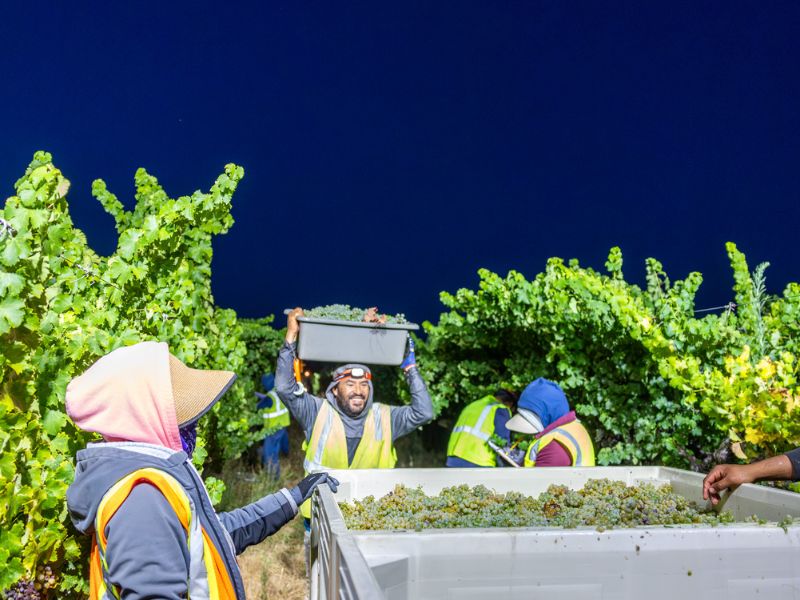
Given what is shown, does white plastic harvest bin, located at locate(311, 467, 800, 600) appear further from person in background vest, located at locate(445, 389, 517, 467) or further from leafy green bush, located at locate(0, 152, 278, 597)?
person in background vest, located at locate(445, 389, 517, 467)

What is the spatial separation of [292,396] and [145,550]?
106 inches

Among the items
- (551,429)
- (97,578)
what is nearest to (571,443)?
(551,429)

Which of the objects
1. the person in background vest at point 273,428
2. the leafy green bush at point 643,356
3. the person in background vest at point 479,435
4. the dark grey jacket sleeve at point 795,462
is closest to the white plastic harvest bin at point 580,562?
the dark grey jacket sleeve at point 795,462

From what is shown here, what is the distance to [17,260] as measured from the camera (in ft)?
7.17

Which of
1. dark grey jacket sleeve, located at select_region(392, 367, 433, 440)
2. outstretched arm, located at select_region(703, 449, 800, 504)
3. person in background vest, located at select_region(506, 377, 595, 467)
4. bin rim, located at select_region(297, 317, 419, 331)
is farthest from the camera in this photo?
dark grey jacket sleeve, located at select_region(392, 367, 433, 440)

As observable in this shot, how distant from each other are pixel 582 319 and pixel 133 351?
164 inches

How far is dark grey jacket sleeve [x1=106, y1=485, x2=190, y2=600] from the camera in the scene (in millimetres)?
1537

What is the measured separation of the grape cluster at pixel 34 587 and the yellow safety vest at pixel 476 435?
121 inches

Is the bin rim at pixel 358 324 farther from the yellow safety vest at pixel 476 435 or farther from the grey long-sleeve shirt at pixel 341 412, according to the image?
the yellow safety vest at pixel 476 435

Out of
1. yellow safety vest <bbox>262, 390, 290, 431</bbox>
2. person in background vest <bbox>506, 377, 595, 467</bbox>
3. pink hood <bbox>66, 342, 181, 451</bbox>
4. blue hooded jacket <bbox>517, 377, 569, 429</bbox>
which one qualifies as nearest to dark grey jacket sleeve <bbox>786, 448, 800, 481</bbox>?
person in background vest <bbox>506, 377, 595, 467</bbox>

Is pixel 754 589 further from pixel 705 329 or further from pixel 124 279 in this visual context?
pixel 705 329

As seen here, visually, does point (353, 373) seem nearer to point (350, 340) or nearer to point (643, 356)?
point (350, 340)

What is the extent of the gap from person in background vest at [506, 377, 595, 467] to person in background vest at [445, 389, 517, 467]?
76 cm

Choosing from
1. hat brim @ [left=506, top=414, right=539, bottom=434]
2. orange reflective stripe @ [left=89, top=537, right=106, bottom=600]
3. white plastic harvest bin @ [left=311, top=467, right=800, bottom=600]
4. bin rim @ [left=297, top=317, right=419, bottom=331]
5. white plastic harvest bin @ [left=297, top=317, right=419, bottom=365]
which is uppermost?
bin rim @ [left=297, top=317, right=419, bottom=331]
